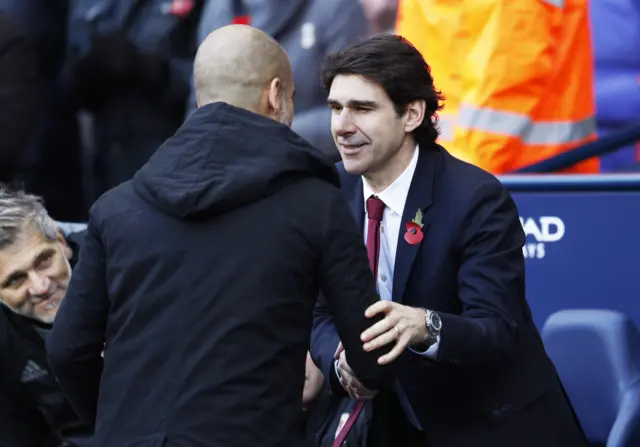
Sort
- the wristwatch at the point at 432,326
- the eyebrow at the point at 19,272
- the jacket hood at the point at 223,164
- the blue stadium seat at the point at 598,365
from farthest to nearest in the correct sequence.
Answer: the blue stadium seat at the point at 598,365 → the eyebrow at the point at 19,272 → the wristwatch at the point at 432,326 → the jacket hood at the point at 223,164

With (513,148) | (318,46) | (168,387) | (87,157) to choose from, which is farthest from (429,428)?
(87,157)

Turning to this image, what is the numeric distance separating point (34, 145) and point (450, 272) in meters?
2.74

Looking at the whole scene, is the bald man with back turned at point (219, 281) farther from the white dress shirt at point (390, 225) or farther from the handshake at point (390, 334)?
the white dress shirt at point (390, 225)

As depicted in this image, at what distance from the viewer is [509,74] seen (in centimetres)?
365

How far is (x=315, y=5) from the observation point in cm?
438

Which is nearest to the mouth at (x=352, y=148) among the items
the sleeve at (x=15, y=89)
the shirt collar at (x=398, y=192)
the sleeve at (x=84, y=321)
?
the shirt collar at (x=398, y=192)

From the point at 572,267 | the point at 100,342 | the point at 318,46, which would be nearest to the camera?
the point at 100,342

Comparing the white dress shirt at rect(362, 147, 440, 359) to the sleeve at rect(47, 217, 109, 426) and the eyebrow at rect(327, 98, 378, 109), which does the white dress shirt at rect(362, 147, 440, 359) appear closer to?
the eyebrow at rect(327, 98, 378, 109)

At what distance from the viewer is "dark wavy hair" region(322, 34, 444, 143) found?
2674 millimetres

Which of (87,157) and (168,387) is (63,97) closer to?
(87,157)

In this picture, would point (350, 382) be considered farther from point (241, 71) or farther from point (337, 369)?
point (241, 71)

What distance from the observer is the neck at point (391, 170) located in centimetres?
276

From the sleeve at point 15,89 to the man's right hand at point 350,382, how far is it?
2403mm

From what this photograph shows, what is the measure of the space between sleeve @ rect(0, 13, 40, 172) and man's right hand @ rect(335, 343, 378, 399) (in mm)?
2403
